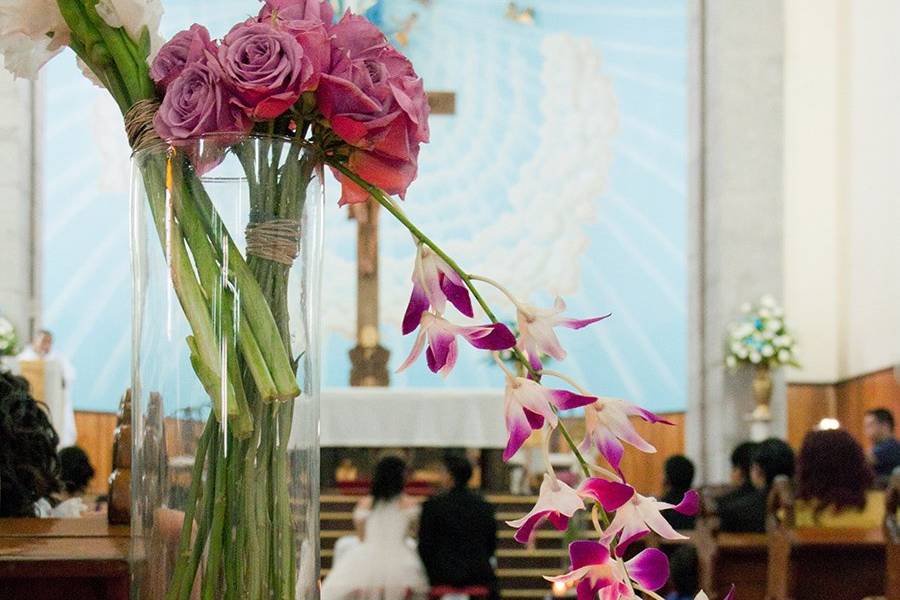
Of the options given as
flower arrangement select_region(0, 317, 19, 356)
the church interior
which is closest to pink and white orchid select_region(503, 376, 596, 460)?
the church interior

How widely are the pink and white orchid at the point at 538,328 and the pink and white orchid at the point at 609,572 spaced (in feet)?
0.42

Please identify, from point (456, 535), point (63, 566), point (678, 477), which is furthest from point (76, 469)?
point (63, 566)

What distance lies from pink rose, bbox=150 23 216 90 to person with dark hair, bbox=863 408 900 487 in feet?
22.8

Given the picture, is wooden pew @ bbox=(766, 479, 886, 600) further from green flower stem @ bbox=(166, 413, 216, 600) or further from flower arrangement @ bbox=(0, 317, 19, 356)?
flower arrangement @ bbox=(0, 317, 19, 356)

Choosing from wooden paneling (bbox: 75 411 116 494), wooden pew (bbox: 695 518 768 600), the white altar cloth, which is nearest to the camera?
wooden pew (bbox: 695 518 768 600)

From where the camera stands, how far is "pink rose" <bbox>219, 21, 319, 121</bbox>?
911mm

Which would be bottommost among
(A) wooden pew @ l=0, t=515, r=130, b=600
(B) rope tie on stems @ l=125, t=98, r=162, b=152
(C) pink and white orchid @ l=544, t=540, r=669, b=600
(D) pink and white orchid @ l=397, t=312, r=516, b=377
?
(A) wooden pew @ l=0, t=515, r=130, b=600

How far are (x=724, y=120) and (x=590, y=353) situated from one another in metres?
2.82

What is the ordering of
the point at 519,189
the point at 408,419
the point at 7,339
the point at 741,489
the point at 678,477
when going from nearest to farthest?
the point at 741,489, the point at 678,477, the point at 7,339, the point at 408,419, the point at 519,189

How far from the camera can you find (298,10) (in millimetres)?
972

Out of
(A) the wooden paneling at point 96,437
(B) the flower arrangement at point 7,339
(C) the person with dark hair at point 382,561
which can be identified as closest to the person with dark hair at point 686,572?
(C) the person with dark hair at point 382,561

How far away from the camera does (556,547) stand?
28.3 feet

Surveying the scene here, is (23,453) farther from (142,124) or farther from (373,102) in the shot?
(373,102)

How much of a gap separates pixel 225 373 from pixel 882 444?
7398 millimetres
